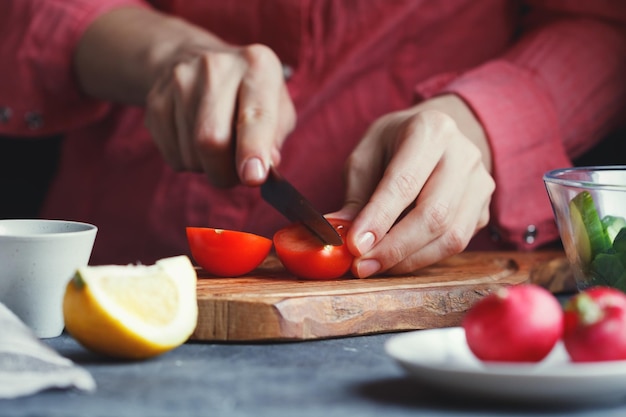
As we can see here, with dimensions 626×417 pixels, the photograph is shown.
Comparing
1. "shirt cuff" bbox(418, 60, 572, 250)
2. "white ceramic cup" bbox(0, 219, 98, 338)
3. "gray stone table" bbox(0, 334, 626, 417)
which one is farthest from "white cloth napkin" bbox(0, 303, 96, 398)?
"shirt cuff" bbox(418, 60, 572, 250)

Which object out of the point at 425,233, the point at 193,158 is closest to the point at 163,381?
the point at 425,233

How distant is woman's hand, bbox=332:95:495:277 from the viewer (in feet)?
4.09

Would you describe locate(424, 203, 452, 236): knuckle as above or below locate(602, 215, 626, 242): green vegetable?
below

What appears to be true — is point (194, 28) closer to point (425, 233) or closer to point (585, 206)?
point (425, 233)

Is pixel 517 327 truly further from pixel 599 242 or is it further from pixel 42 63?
pixel 42 63

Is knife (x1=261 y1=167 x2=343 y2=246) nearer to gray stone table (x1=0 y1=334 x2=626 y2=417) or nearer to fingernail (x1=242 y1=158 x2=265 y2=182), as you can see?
fingernail (x1=242 y1=158 x2=265 y2=182)

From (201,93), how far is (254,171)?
19 cm

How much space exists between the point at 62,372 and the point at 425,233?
0.59 meters

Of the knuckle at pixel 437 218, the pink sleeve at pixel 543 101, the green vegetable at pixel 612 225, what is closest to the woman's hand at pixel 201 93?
the knuckle at pixel 437 218

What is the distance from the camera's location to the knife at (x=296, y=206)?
49.0 inches

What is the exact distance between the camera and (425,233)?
1.28m

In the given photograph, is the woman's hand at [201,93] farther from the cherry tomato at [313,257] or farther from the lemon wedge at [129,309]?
the lemon wedge at [129,309]

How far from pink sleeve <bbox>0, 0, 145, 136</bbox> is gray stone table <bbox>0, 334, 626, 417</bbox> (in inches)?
36.7

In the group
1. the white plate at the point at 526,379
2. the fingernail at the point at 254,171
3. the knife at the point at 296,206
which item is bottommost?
the knife at the point at 296,206
